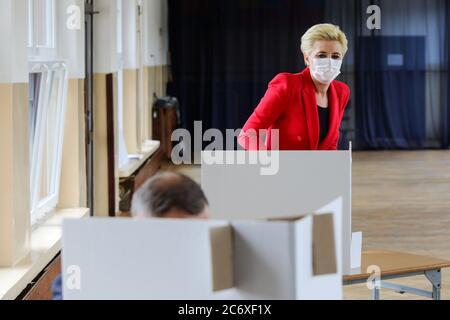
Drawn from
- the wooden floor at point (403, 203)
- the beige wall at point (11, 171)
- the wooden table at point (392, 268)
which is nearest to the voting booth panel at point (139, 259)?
the wooden table at point (392, 268)

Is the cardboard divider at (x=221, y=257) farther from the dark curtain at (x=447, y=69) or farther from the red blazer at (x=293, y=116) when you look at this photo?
the dark curtain at (x=447, y=69)

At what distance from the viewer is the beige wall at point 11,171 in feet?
14.2

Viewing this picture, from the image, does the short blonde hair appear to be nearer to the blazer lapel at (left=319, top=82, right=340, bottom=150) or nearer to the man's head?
the blazer lapel at (left=319, top=82, right=340, bottom=150)

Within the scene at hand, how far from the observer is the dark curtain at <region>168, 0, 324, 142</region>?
1636 cm

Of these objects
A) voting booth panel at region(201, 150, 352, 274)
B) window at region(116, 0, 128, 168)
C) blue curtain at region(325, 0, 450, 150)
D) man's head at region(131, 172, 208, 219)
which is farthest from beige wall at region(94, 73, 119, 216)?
blue curtain at region(325, 0, 450, 150)

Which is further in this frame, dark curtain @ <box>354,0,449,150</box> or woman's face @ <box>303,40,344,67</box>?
dark curtain @ <box>354,0,449,150</box>

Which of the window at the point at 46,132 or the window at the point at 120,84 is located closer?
the window at the point at 46,132

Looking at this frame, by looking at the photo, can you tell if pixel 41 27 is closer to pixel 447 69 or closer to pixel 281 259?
pixel 281 259

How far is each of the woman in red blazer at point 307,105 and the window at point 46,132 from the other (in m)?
1.64

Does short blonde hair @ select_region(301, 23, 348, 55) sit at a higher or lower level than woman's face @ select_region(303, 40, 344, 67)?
higher

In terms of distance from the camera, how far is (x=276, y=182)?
3.14 meters

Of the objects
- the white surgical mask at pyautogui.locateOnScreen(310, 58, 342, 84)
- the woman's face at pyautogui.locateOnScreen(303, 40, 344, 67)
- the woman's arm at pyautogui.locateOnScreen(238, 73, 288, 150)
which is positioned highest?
the woman's face at pyautogui.locateOnScreen(303, 40, 344, 67)

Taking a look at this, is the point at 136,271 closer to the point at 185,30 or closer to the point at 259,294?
the point at 259,294

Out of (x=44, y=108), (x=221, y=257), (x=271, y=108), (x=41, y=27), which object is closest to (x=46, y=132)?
(x=44, y=108)
